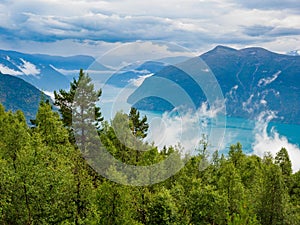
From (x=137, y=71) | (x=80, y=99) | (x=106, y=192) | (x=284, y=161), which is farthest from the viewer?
(x=284, y=161)

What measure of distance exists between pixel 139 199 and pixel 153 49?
53.5ft

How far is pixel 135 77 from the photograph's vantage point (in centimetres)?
3862

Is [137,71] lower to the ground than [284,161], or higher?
higher

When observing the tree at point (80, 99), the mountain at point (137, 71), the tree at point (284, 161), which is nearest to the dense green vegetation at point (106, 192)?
the mountain at point (137, 71)

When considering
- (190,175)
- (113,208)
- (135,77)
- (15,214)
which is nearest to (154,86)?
(135,77)

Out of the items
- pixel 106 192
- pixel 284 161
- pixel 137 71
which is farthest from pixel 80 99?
pixel 284 161

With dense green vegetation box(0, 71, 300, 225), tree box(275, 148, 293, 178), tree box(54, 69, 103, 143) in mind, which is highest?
tree box(54, 69, 103, 143)

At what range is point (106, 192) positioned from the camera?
104 ft

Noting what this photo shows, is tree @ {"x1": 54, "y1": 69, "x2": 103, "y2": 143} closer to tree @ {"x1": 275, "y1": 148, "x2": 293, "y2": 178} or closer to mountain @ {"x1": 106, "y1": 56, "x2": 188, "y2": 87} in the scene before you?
mountain @ {"x1": 106, "y1": 56, "x2": 188, "y2": 87}

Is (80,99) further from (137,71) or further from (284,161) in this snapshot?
(284,161)

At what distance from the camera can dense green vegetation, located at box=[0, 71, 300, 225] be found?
99.6ft

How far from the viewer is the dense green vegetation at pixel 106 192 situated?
30.3m

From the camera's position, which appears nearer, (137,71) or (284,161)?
(137,71)

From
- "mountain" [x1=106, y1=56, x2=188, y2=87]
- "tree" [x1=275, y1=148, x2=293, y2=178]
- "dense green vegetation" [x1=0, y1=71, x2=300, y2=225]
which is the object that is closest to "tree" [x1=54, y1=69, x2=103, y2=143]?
"dense green vegetation" [x1=0, y1=71, x2=300, y2=225]
